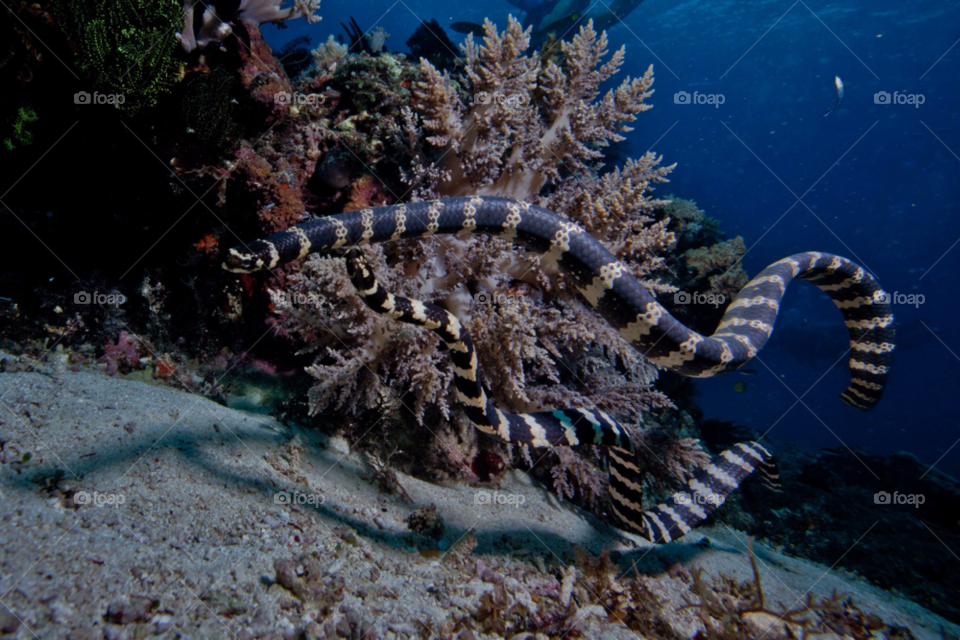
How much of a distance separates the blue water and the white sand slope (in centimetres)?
3564

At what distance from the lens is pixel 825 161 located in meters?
55.8

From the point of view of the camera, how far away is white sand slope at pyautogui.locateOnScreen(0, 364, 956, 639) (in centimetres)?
159

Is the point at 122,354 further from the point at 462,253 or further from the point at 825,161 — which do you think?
the point at 825,161

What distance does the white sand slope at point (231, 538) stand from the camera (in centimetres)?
159

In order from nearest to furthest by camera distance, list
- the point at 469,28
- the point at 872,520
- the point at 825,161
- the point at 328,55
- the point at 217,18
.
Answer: the point at 217,18 < the point at 328,55 < the point at 872,520 < the point at 469,28 < the point at 825,161

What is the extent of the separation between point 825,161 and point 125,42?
77.2 metres

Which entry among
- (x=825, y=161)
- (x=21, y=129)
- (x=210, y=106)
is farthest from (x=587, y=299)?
(x=825, y=161)

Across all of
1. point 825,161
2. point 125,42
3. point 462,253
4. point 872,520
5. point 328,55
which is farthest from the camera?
point 825,161

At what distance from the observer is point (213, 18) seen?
3.80 meters

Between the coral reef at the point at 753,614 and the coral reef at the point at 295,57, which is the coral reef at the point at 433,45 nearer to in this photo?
the coral reef at the point at 295,57

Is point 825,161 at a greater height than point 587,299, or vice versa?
point 825,161

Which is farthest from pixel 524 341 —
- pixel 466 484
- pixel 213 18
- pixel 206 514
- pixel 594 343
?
pixel 213 18

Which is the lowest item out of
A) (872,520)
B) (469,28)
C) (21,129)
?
(21,129)

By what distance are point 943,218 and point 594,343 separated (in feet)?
223
